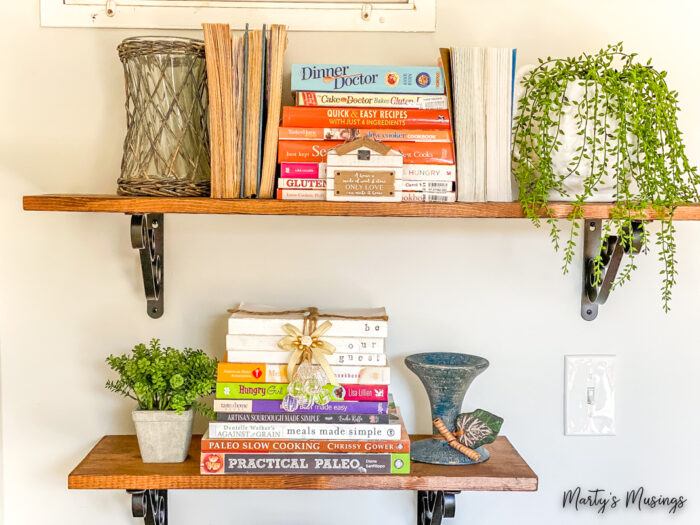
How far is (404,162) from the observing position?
1.12 m

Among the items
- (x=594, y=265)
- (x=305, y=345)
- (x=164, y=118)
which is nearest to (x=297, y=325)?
(x=305, y=345)

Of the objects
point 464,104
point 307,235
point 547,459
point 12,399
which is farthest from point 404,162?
point 12,399

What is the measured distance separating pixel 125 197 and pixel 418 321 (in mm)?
503

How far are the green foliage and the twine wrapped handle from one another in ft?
1.12

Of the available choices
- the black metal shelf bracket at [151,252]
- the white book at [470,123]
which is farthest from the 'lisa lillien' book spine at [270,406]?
the white book at [470,123]

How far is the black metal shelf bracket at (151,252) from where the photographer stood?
1152 mm

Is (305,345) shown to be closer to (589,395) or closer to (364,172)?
(364,172)

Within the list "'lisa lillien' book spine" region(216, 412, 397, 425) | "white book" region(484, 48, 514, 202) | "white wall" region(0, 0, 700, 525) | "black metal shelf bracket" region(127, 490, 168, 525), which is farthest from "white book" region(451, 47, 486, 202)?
"black metal shelf bracket" region(127, 490, 168, 525)

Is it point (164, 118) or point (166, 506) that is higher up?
point (164, 118)

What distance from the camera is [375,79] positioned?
1138 mm

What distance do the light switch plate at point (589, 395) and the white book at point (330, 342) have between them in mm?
362

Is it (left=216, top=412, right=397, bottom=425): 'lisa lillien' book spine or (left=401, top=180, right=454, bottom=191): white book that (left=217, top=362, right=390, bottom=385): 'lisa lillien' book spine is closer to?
(left=216, top=412, right=397, bottom=425): 'lisa lillien' book spine

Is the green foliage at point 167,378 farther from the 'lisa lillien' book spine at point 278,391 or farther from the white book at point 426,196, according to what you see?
the white book at point 426,196

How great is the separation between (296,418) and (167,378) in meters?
0.20
